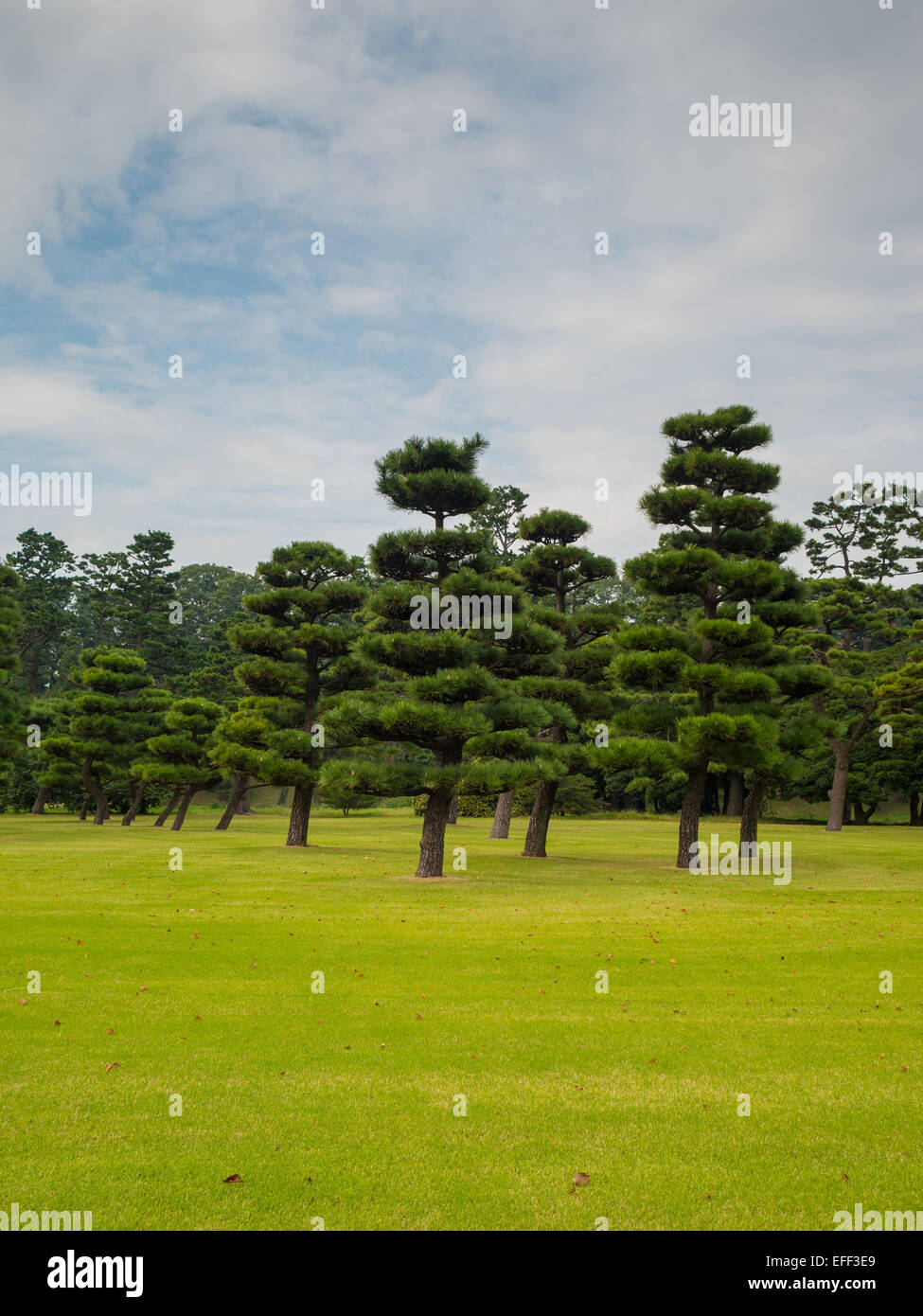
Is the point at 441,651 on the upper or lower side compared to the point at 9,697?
upper

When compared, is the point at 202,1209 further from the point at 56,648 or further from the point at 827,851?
the point at 56,648

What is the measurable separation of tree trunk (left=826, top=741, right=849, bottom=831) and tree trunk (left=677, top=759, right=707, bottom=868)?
21416mm

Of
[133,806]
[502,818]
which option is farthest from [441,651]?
[133,806]

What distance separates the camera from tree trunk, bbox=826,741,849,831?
43.5 m

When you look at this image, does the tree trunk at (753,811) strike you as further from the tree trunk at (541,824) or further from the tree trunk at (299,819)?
the tree trunk at (299,819)

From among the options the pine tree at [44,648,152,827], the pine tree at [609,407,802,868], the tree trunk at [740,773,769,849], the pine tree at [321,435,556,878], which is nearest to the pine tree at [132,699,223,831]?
the pine tree at [44,648,152,827]

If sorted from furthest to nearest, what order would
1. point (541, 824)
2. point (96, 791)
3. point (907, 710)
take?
1. point (96, 791)
2. point (907, 710)
3. point (541, 824)

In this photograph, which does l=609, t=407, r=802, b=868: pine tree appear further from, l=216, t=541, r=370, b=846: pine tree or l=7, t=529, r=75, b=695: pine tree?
l=7, t=529, r=75, b=695: pine tree

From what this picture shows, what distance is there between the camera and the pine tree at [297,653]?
96.7 feet

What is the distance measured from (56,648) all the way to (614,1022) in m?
89.6

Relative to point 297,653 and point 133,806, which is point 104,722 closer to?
point 133,806

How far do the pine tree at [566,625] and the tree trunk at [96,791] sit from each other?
76.0 feet

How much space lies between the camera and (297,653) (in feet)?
103

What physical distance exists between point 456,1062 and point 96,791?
39008 millimetres
